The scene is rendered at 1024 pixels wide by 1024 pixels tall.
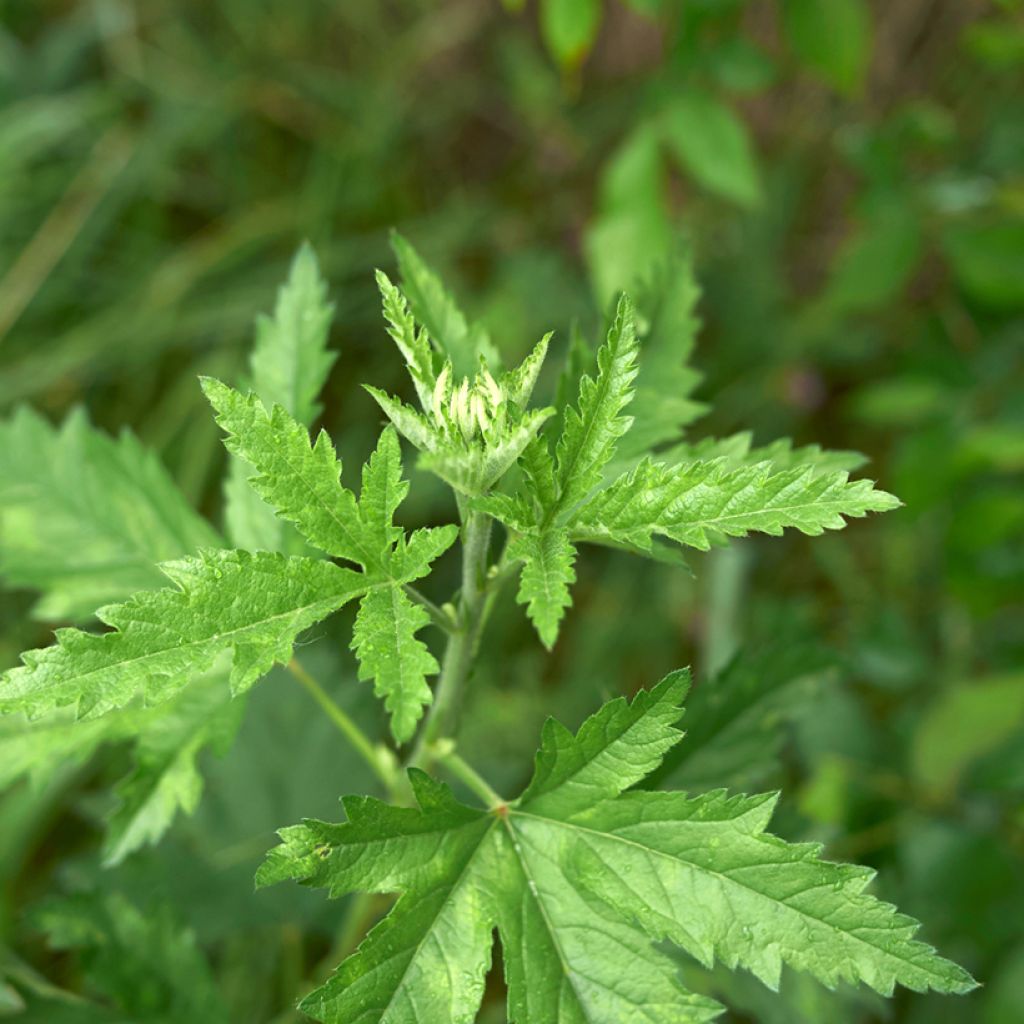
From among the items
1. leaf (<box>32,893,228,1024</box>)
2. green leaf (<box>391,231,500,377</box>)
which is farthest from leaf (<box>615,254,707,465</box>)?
leaf (<box>32,893,228,1024</box>)

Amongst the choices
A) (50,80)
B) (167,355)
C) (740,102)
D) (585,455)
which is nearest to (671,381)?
(585,455)

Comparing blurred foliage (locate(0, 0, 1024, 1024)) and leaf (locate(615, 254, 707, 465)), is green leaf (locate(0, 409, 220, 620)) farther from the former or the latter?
leaf (locate(615, 254, 707, 465))

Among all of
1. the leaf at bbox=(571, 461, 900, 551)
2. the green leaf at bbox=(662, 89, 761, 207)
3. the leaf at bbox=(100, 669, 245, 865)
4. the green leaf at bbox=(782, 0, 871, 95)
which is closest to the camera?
the leaf at bbox=(571, 461, 900, 551)

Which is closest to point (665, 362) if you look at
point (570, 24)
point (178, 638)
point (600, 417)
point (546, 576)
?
point (600, 417)

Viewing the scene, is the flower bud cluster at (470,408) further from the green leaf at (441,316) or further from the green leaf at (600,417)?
the green leaf at (441,316)

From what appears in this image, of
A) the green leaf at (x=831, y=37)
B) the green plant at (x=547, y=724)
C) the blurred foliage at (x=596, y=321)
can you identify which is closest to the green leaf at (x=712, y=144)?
the blurred foliage at (x=596, y=321)

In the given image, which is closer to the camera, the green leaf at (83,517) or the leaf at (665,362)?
the leaf at (665,362)
